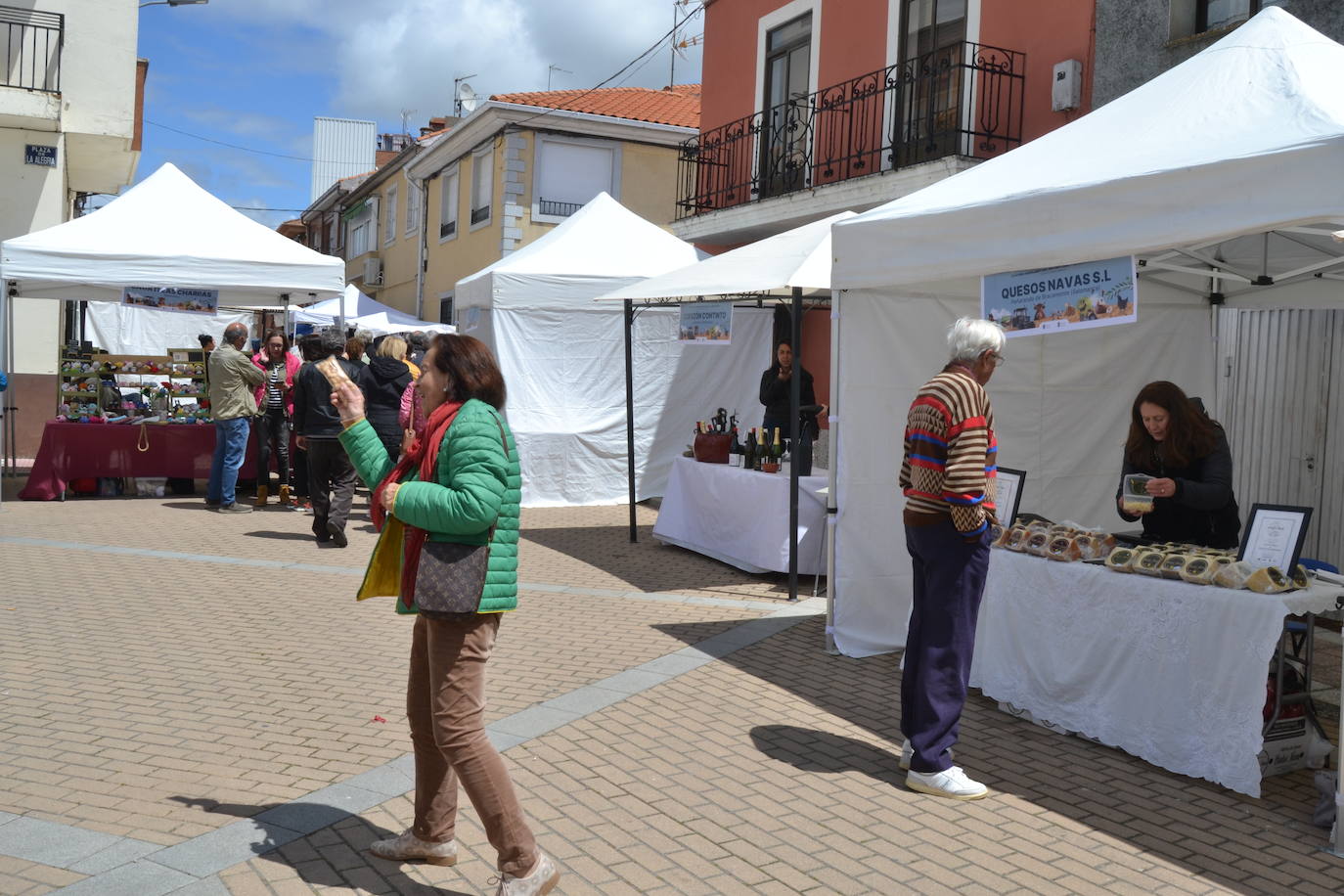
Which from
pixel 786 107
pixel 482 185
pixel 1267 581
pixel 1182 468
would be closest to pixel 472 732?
pixel 1267 581

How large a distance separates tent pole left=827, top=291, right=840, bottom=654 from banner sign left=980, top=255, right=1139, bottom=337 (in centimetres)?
114

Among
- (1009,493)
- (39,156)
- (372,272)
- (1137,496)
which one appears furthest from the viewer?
(372,272)

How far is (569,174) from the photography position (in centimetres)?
2183

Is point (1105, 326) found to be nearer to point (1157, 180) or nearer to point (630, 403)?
point (1157, 180)

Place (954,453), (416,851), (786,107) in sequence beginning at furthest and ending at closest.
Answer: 1. (786,107)
2. (954,453)
3. (416,851)

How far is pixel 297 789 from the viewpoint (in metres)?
4.12

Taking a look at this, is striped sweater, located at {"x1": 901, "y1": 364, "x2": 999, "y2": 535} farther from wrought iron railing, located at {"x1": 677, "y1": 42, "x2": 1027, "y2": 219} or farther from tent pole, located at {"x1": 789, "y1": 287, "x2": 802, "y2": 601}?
wrought iron railing, located at {"x1": 677, "y1": 42, "x2": 1027, "y2": 219}

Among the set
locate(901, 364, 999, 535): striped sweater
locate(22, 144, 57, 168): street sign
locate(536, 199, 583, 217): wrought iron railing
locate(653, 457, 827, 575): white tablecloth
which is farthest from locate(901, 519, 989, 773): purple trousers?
locate(536, 199, 583, 217): wrought iron railing

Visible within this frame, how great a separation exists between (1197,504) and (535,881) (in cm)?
350

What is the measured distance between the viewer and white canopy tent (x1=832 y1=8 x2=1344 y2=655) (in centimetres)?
425

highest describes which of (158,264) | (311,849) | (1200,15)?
(1200,15)

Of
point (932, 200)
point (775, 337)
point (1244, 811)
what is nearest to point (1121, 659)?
point (1244, 811)

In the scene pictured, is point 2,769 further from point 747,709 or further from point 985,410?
point 985,410

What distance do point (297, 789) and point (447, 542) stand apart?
152 cm
